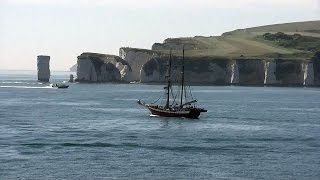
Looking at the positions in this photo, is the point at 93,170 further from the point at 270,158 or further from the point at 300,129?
the point at 300,129

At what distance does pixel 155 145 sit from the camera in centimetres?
7744

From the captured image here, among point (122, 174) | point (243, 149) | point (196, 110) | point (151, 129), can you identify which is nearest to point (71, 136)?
point (151, 129)

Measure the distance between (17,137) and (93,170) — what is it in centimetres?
2360

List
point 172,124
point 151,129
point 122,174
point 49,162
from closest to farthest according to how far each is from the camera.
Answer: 1. point 122,174
2. point 49,162
3. point 151,129
4. point 172,124

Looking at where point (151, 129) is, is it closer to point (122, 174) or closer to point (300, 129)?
point (300, 129)

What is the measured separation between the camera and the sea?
6122 centimetres

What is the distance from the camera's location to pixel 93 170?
61.1 metres

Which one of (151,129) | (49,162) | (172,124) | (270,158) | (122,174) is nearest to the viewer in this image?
(122,174)

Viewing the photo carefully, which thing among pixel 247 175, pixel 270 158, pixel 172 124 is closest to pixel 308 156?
pixel 270 158

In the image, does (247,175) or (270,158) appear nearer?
(247,175)

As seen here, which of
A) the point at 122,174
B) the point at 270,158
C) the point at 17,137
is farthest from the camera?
the point at 17,137

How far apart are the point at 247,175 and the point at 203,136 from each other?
90.0 feet

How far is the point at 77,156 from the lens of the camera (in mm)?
68688

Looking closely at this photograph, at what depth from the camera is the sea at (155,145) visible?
6122 cm
